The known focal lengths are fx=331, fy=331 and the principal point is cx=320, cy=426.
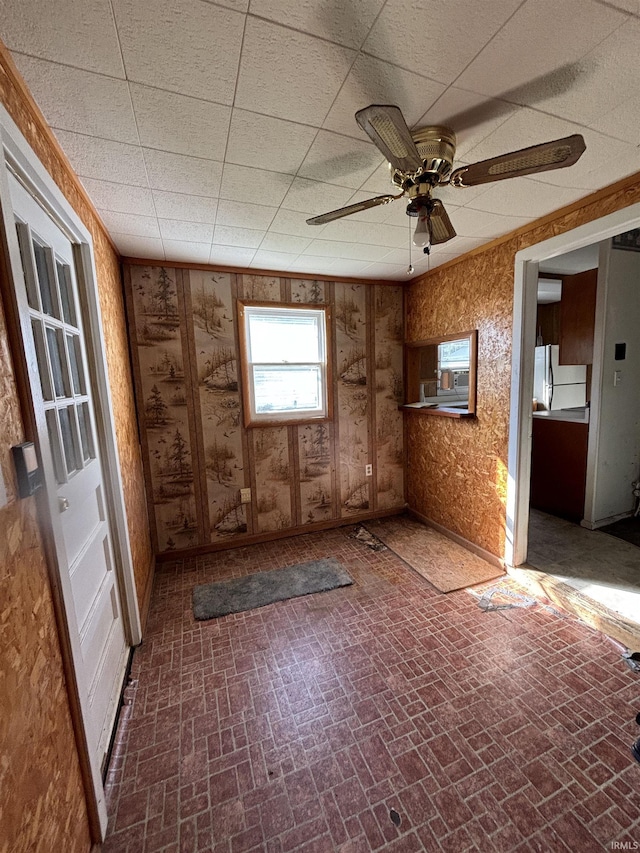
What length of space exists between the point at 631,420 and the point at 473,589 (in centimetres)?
239

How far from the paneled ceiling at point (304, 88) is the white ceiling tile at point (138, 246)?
1.25ft

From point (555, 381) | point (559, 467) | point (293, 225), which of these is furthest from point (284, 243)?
point (555, 381)

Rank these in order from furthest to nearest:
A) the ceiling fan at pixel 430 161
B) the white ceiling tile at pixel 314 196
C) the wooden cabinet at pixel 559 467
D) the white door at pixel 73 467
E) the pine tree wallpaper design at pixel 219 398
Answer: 1. the wooden cabinet at pixel 559 467
2. the pine tree wallpaper design at pixel 219 398
3. the white ceiling tile at pixel 314 196
4. the white door at pixel 73 467
5. the ceiling fan at pixel 430 161

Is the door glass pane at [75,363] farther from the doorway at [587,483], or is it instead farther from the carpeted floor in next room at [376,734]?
the doorway at [587,483]

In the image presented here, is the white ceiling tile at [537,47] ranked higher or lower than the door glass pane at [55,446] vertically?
higher

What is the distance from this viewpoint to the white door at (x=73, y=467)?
1.09m

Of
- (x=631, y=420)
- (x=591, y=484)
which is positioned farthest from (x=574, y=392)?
(x=591, y=484)

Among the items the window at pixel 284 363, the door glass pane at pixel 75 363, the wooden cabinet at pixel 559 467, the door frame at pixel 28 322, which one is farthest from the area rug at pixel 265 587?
the wooden cabinet at pixel 559 467

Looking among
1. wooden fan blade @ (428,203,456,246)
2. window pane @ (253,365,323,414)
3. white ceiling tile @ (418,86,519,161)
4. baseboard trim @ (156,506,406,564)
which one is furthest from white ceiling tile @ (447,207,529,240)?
baseboard trim @ (156,506,406,564)

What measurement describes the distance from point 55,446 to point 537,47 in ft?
6.72

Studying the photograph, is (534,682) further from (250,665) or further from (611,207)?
(611,207)

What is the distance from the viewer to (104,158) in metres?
1.41

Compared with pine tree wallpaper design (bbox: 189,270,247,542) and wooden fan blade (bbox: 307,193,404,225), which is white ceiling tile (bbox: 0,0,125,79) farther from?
pine tree wallpaper design (bbox: 189,270,247,542)

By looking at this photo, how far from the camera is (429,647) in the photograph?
185 cm
